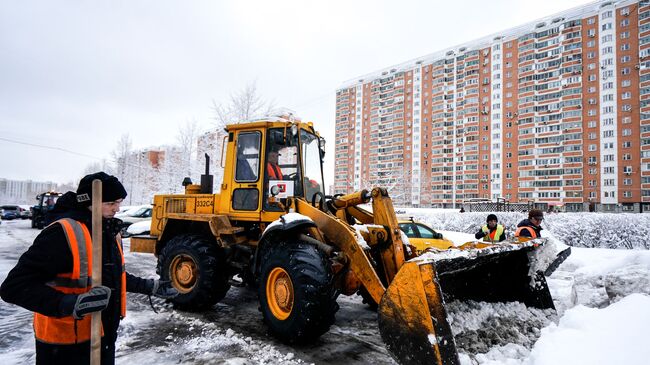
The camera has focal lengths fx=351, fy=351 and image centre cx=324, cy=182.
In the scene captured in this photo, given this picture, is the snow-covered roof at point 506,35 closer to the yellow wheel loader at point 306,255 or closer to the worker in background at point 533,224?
the worker in background at point 533,224

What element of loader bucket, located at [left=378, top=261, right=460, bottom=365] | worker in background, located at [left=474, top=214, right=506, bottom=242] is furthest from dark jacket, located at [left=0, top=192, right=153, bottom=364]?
worker in background, located at [left=474, top=214, right=506, bottom=242]

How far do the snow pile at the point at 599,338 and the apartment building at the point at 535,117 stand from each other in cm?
5121

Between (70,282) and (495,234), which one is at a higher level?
(70,282)

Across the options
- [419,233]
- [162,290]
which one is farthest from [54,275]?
[419,233]

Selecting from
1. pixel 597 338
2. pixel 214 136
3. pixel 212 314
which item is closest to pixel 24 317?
pixel 212 314

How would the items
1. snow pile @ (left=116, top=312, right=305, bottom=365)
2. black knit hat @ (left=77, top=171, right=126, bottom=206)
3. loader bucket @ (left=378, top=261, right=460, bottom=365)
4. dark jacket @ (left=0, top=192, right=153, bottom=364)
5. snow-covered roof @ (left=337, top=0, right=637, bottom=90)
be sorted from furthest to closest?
snow-covered roof @ (left=337, top=0, right=637, bottom=90) < snow pile @ (left=116, top=312, right=305, bottom=365) < loader bucket @ (left=378, top=261, right=460, bottom=365) < black knit hat @ (left=77, top=171, right=126, bottom=206) < dark jacket @ (left=0, top=192, right=153, bottom=364)

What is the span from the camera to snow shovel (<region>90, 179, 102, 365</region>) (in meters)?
1.99

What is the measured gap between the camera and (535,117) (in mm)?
56188

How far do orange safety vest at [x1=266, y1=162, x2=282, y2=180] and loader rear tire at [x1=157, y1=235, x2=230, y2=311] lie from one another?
1.42 metres

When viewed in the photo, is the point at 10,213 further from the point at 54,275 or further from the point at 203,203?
the point at 54,275

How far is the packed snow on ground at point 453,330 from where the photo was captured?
9.75ft

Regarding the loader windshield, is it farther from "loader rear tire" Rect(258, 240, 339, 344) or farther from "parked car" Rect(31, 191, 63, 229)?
"parked car" Rect(31, 191, 63, 229)

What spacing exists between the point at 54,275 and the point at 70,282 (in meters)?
0.09

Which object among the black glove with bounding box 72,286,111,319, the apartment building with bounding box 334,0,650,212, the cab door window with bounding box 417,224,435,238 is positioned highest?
the apartment building with bounding box 334,0,650,212
